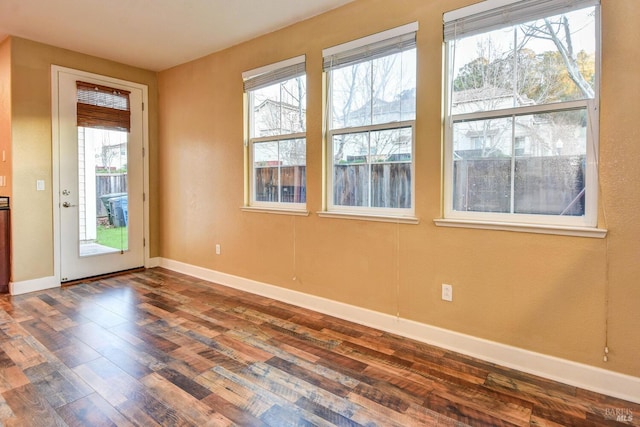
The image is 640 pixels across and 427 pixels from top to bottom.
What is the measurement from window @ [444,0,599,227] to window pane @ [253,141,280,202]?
1799mm

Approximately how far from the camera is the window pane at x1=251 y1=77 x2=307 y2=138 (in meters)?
3.52

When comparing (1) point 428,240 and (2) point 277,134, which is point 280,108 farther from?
(1) point 428,240

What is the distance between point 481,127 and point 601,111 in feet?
2.16

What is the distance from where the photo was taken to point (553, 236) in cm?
223

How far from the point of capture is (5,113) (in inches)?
153

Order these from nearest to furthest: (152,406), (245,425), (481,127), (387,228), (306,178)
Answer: (245,425) → (152,406) → (481,127) → (387,228) → (306,178)

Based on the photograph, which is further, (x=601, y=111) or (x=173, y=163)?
(x=173, y=163)

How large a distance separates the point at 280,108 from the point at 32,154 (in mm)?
2761

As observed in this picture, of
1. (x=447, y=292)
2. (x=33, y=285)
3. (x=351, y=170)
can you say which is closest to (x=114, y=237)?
(x=33, y=285)

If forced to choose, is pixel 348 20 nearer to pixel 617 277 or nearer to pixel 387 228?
pixel 387 228

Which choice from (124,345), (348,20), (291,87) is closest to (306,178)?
(291,87)

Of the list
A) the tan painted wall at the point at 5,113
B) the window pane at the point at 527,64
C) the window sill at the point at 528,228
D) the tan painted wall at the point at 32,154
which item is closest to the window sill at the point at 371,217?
the window sill at the point at 528,228

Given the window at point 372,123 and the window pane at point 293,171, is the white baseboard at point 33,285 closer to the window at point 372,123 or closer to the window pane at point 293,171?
the window pane at point 293,171

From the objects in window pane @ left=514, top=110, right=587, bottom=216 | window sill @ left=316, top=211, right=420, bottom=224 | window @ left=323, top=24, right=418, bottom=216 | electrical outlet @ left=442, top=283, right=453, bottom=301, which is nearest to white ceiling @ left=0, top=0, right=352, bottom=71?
window @ left=323, top=24, right=418, bottom=216
